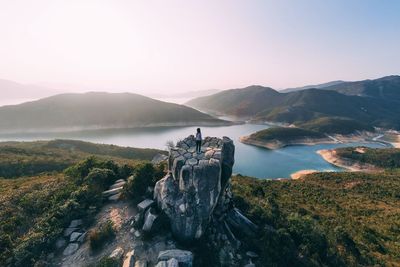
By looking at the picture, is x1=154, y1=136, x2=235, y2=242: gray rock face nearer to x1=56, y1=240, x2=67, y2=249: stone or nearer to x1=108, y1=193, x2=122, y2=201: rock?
x1=108, y1=193, x2=122, y2=201: rock

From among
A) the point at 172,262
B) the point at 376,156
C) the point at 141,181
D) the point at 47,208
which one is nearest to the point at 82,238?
the point at 47,208

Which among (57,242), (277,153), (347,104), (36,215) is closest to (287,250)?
(57,242)

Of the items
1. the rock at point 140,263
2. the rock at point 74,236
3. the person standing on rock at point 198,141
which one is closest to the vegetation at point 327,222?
the person standing on rock at point 198,141

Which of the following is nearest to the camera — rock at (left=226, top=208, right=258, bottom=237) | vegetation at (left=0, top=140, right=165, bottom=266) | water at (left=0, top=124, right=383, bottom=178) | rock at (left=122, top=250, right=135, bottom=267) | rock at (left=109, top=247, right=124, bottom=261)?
rock at (left=122, top=250, right=135, bottom=267)

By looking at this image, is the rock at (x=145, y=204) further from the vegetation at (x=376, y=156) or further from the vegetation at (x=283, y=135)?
the vegetation at (x=283, y=135)

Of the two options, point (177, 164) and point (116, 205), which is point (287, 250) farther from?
point (116, 205)

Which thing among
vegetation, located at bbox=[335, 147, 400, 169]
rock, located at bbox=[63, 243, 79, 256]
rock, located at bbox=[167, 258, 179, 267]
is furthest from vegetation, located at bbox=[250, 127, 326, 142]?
rock, located at bbox=[63, 243, 79, 256]
